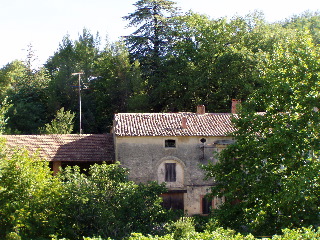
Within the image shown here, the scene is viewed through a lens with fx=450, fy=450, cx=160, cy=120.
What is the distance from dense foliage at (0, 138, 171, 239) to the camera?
57.1 feet

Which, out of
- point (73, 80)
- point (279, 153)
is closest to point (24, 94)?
point (73, 80)

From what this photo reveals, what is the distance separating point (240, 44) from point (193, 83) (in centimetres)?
550

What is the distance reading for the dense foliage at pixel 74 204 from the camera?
1739 cm

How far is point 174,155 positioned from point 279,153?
40.2 ft

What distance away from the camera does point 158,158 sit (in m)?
28.3

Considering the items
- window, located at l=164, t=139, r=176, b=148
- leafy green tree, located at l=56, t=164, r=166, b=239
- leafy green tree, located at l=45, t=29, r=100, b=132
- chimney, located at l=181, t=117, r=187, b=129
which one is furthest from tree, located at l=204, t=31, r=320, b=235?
leafy green tree, located at l=45, t=29, r=100, b=132

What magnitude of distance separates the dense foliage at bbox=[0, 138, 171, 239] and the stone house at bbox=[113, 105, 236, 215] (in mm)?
9231

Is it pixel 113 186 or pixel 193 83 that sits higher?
pixel 193 83

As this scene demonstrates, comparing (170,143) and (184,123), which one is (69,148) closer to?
(170,143)

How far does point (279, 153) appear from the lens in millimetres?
16750

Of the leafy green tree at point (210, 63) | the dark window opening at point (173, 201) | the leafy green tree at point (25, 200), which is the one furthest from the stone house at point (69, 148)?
the leafy green tree at point (210, 63)

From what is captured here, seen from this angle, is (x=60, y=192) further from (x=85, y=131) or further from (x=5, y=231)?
(x=85, y=131)

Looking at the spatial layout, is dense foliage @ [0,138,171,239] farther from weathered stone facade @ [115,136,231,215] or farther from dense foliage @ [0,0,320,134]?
dense foliage @ [0,0,320,134]

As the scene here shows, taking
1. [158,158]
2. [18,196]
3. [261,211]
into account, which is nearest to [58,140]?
[158,158]
